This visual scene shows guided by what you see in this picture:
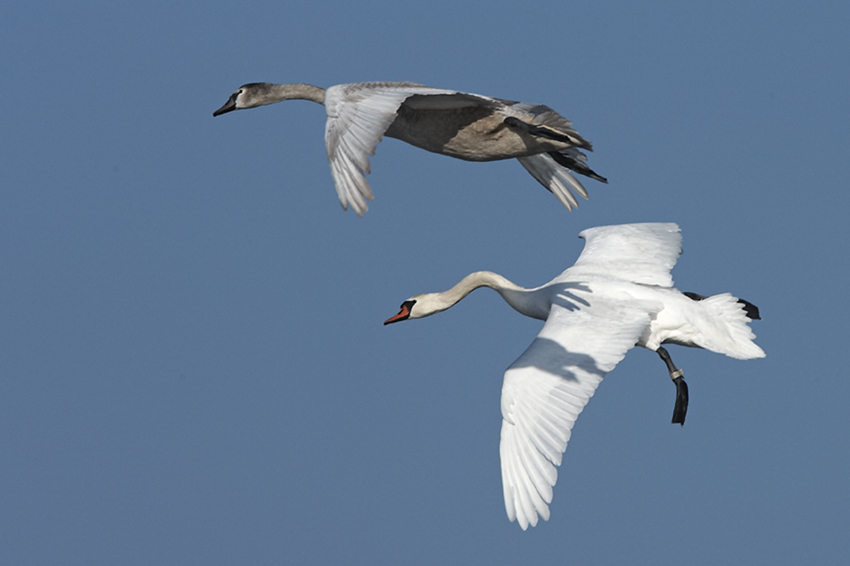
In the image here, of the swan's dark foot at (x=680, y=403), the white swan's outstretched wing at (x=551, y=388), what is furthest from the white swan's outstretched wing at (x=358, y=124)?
the swan's dark foot at (x=680, y=403)

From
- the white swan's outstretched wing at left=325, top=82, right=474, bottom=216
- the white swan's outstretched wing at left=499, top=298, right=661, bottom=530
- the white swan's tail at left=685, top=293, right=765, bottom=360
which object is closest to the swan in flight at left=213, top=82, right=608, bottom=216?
the white swan's outstretched wing at left=325, top=82, right=474, bottom=216

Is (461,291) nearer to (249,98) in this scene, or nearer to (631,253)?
(631,253)

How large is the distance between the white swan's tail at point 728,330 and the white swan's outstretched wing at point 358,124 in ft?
17.1

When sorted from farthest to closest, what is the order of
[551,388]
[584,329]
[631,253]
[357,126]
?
1. [631,253]
2. [584,329]
3. [551,388]
4. [357,126]

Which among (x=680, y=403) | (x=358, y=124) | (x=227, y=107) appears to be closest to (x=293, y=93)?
(x=227, y=107)

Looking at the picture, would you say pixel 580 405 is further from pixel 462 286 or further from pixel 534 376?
pixel 462 286

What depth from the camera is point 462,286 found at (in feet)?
62.6

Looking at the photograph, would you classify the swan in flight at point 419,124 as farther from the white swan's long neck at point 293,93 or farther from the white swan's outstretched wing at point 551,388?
the white swan's outstretched wing at point 551,388

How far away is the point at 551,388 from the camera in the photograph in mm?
15109

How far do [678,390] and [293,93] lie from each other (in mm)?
6317

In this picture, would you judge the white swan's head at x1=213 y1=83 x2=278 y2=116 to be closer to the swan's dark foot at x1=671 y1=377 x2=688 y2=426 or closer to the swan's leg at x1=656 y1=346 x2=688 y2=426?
the swan's leg at x1=656 y1=346 x2=688 y2=426

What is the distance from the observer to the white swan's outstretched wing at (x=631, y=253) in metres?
17.9

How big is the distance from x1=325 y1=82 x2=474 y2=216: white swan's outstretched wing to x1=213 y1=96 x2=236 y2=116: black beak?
9.51 ft

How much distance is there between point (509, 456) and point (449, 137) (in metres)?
3.51
